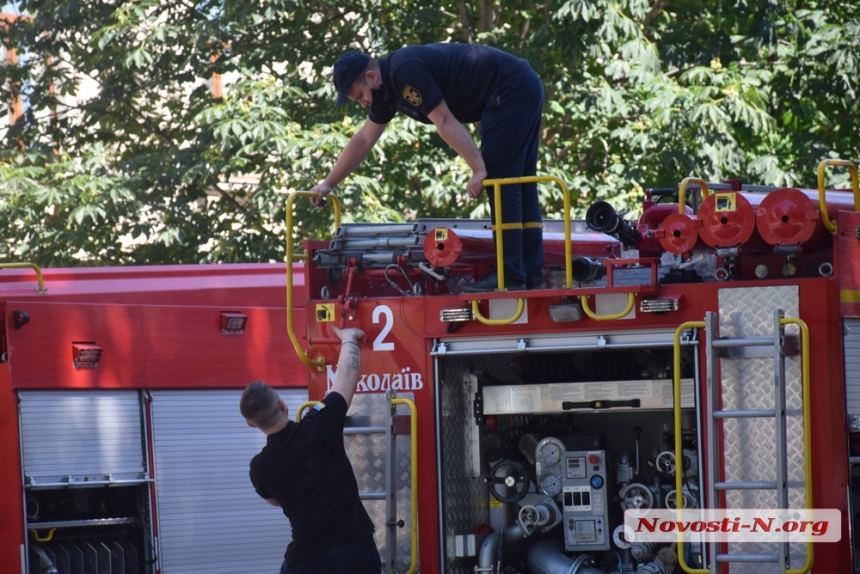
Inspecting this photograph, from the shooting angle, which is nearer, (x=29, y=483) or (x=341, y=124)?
(x=29, y=483)

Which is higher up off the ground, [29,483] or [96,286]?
[96,286]

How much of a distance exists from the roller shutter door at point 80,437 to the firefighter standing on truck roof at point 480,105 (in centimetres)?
286

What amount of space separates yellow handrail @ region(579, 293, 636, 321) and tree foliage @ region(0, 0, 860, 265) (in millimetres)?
6690

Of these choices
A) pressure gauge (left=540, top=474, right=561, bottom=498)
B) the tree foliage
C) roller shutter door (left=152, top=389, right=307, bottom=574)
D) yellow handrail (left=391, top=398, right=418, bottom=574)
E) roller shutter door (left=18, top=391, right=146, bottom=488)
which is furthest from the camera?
the tree foliage

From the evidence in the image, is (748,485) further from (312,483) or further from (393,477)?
(312,483)

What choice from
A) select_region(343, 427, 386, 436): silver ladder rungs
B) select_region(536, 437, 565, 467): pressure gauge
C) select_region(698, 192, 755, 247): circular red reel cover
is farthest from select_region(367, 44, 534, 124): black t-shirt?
select_region(536, 437, 565, 467): pressure gauge

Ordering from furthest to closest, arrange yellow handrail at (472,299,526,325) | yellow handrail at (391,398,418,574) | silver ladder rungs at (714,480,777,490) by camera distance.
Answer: yellow handrail at (391,398,418,574) → yellow handrail at (472,299,526,325) → silver ladder rungs at (714,480,777,490)

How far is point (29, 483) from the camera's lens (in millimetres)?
7941

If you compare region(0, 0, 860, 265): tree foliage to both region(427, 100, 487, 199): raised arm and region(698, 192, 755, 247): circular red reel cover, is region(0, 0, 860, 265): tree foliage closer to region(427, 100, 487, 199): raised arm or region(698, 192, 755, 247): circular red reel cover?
region(427, 100, 487, 199): raised arm

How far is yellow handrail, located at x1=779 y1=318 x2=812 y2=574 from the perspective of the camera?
5672mm

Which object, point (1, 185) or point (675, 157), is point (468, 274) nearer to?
point (675, 157)

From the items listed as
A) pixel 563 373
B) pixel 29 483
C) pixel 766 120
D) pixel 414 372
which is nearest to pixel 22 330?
pixel 29 483

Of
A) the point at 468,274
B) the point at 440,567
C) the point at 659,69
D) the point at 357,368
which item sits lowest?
the point at 440,567

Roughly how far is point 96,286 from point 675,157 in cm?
606
